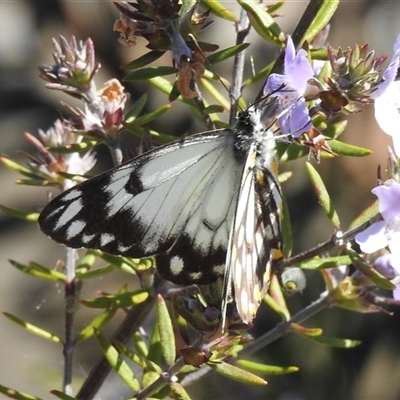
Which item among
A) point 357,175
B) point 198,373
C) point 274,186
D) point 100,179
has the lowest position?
point 357,175

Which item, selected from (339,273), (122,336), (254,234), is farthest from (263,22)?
(122,336)

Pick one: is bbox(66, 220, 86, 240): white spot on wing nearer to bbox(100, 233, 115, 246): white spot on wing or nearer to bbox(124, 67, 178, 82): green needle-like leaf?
bbox(100, 233, 115, 246): white spot on wing

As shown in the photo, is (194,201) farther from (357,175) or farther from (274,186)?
(357,175)

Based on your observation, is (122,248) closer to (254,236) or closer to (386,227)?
(254,236)

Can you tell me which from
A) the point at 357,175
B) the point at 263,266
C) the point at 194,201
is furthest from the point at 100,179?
the point at 357,175

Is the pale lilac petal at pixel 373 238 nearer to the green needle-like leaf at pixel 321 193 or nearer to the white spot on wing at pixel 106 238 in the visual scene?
the green needle-like leaf at pixel 321 193

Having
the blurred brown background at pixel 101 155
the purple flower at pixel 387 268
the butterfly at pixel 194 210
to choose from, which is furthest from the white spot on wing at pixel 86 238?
the blurred brown background at pixel 101 155

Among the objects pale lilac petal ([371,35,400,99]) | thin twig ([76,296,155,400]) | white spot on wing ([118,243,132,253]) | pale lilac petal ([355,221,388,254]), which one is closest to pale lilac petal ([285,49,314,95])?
pale lilac petal ([371,35,400,99])
